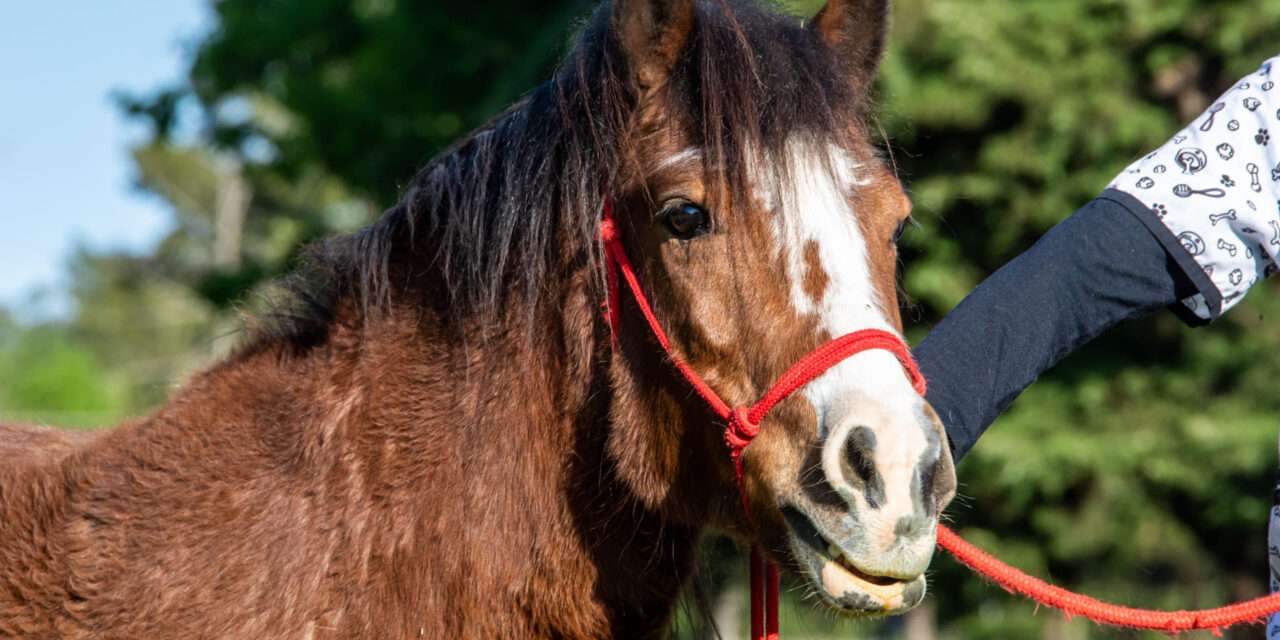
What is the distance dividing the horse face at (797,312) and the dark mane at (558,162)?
37mm

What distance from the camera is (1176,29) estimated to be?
9.41 metres

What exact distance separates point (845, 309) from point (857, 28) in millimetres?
993

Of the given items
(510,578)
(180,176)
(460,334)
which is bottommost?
(510,578)

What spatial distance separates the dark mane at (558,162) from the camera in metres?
2.67

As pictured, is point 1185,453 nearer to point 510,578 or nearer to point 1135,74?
point 1135,74

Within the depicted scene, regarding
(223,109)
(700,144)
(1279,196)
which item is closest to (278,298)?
(700,144)

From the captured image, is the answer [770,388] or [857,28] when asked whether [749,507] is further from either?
[857,28]

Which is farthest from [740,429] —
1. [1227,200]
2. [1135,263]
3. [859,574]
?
[1227,200]

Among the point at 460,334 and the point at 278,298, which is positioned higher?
the point at 278,298

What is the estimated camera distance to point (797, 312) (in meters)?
2.48

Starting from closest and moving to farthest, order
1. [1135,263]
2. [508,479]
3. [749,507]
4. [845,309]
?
[845,309] → [749,507] → [1135,263] → [508,479]

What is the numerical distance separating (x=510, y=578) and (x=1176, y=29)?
846 centimetres

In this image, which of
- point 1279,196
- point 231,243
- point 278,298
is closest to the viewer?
point 1279,196

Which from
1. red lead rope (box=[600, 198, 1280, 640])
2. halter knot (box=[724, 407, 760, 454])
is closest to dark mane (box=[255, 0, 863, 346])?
red lead rope (box=[600, 198, 1280, 640])
